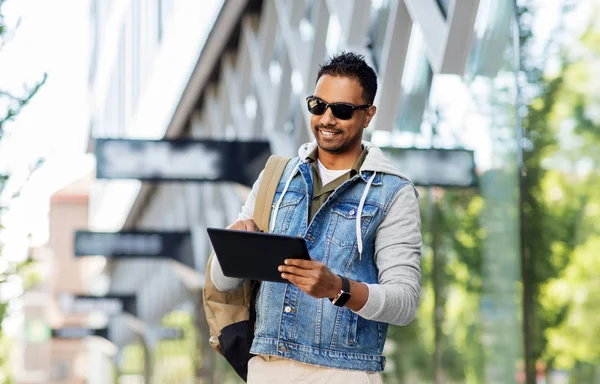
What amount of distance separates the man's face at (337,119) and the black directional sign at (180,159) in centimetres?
863

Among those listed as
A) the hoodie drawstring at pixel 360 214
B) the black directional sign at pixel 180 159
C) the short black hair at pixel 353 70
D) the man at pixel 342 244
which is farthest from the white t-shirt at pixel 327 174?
the black directional sign at pixel 180 159

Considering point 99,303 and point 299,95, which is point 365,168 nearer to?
point 299,95

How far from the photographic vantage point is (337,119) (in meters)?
3.23

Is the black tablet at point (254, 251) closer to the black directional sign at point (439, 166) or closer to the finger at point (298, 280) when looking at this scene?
the finger at point (298, 280)

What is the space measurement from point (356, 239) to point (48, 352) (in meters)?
90.7

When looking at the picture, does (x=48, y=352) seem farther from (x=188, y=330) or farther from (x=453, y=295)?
(x=453, y=295)

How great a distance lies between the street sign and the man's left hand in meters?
29.0

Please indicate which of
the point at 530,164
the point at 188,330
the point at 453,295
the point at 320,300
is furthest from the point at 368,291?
the point at 188,330

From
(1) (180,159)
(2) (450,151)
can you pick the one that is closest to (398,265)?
(2) (450,151)

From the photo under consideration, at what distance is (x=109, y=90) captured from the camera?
43469mm

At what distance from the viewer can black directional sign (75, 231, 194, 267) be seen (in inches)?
749

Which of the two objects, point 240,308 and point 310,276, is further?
point 240,308

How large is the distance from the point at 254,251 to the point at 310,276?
18cm

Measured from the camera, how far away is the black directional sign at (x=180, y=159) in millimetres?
11820
